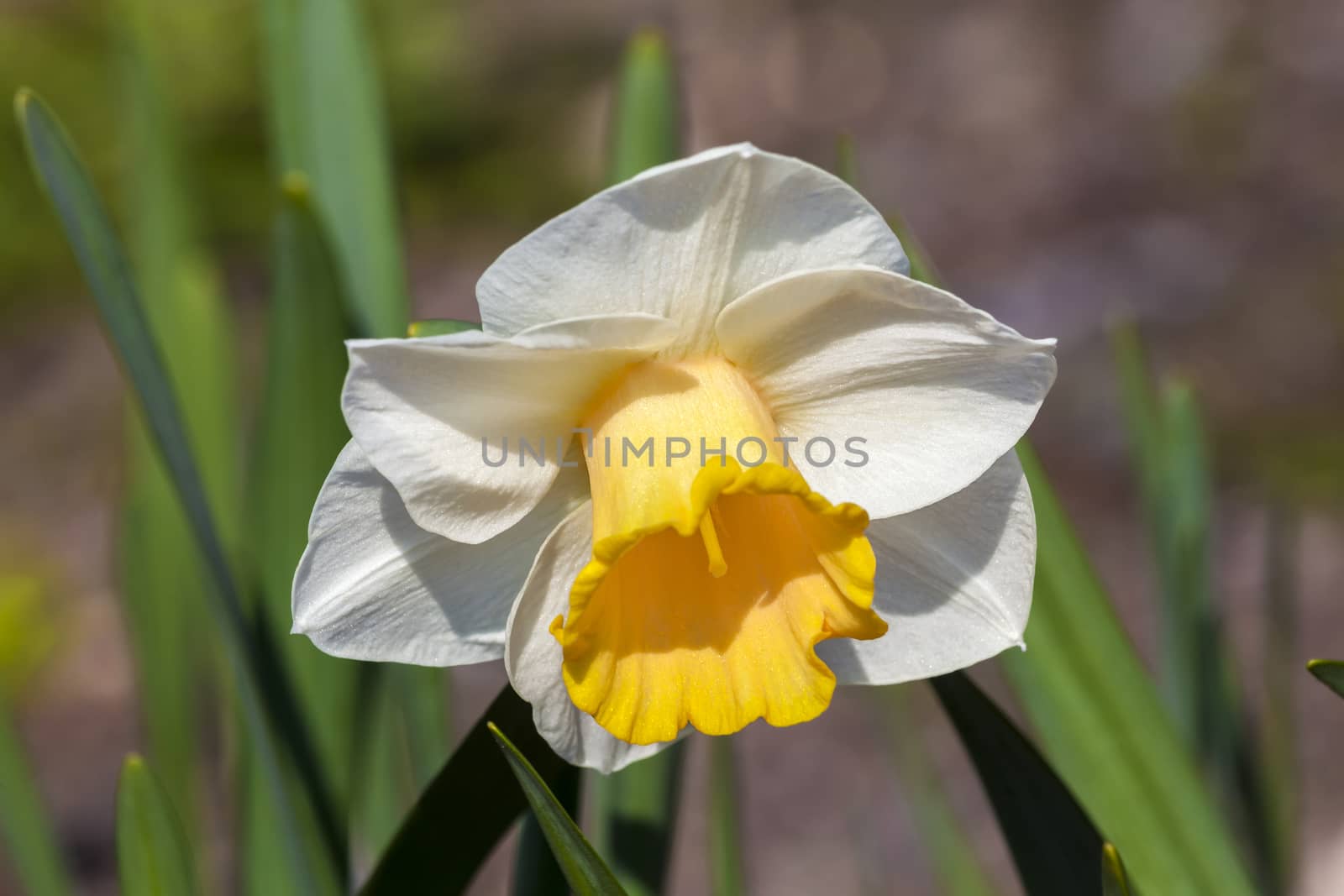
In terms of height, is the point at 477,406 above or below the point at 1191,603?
above

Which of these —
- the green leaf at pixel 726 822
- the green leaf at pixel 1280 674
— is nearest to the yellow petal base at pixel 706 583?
the green leaf at pixel 726 822

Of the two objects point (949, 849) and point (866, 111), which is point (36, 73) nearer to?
point (866, 111)

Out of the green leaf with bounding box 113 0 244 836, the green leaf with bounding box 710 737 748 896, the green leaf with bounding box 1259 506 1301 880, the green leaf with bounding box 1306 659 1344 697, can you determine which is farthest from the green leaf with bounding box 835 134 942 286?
the green leaf with bounding box 113 0 244 836

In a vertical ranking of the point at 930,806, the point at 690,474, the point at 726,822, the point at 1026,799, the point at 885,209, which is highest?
the point at 690,474

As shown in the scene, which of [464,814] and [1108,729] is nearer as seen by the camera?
[464,814]

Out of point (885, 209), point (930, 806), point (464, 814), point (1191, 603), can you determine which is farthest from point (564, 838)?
point (885, 209)

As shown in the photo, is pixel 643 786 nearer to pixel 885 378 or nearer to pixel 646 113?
pixel 885 378

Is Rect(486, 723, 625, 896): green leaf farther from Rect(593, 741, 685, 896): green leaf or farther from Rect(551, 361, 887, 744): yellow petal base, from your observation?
Rect(593, 741, 685, 896): green leaf

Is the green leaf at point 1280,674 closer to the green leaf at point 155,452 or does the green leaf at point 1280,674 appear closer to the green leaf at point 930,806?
the green leaf at point 930,806
